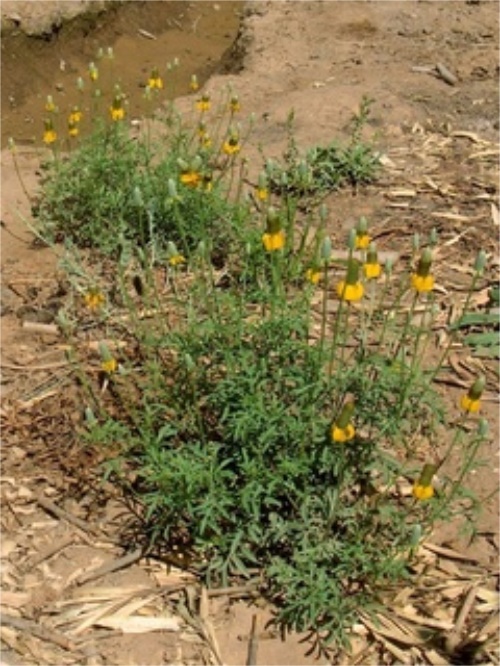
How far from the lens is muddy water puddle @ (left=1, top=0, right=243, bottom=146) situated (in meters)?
6.84

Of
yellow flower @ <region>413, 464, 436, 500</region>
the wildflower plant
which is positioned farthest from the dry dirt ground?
yellow flower @ <region>413, 464, 436, 500</region>

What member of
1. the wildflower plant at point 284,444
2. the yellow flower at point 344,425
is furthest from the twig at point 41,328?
the yellow flower at point 344,425

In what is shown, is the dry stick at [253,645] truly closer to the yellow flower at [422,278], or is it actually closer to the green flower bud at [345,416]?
the green flower bud at [345,416]

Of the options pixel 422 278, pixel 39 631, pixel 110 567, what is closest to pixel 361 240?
pixel 422 278

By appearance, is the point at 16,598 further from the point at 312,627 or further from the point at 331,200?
the point at 331,200

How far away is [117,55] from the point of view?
7.78m

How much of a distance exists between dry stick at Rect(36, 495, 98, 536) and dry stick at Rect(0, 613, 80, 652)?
1.17 ft

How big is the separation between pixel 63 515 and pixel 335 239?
192cm

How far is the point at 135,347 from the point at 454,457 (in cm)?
125

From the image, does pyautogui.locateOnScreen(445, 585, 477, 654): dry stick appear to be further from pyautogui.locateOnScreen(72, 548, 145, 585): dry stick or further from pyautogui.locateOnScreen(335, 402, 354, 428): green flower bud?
pyautogui.locateOnScreen(72, 548, 145, 585): dry stick

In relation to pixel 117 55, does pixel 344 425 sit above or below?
above

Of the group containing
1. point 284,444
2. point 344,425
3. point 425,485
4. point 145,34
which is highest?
point 344,425

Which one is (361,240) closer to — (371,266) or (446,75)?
(371,266)

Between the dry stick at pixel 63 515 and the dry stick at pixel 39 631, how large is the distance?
0.36 m
